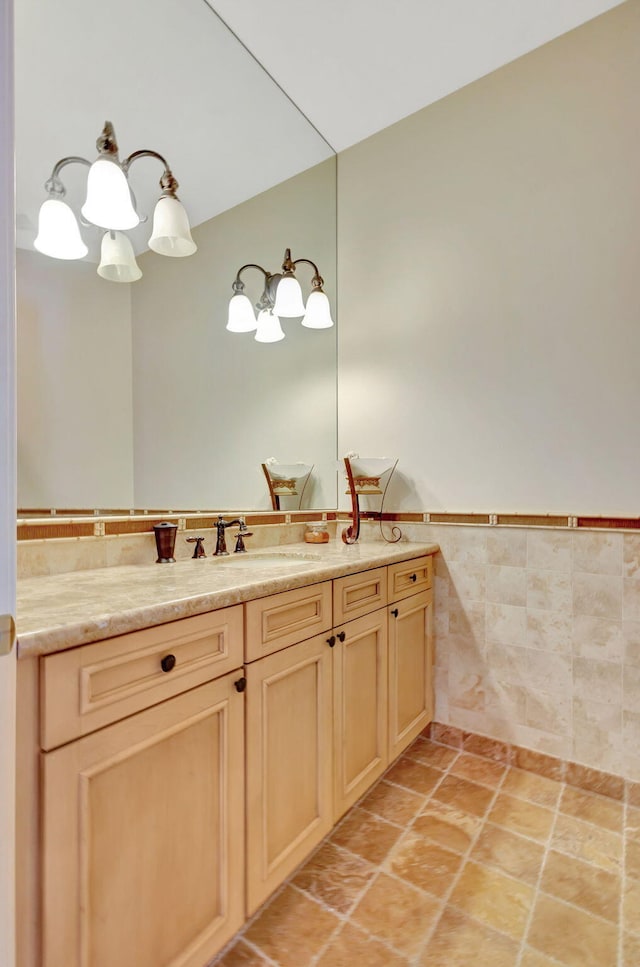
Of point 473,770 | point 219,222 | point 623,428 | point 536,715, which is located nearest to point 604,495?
point 623,428

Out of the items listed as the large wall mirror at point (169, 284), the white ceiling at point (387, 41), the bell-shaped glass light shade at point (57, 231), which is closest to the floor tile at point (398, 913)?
the large wall mirror at point (169, 284)

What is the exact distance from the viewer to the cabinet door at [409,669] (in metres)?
1.77

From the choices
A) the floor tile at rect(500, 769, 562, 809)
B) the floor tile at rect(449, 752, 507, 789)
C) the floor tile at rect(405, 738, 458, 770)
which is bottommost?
the floor tile at rect(405, 738, 458, 770)

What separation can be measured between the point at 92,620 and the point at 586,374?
1.86 m

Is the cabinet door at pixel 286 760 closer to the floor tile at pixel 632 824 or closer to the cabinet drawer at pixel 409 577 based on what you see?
the cabinet drawer at pixel 409 577

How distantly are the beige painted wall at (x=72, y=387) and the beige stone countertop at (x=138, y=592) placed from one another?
0.25m

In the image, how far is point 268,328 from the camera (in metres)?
2.25

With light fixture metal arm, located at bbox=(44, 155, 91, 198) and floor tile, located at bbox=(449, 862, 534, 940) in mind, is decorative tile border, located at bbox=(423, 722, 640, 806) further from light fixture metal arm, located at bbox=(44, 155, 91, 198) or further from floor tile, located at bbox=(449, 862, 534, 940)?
light fixture metal arm, located at bbox=(44, 155, 91, 198)

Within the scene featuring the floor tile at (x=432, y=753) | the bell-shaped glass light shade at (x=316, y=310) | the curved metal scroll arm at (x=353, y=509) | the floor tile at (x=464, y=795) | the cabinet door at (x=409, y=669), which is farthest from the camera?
the bell-shaped glass light shade at (x=316, y=310)

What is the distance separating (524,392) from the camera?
6.41 feet

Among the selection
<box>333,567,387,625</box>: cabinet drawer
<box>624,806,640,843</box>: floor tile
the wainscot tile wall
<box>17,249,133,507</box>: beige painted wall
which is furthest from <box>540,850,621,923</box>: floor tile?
<box>17,249,133,507</box>: beige painted wall

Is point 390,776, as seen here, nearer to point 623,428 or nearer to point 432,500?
point 432,500

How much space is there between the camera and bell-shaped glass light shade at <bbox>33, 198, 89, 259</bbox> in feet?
4.13

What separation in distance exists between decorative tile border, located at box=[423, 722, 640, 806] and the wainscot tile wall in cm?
3
